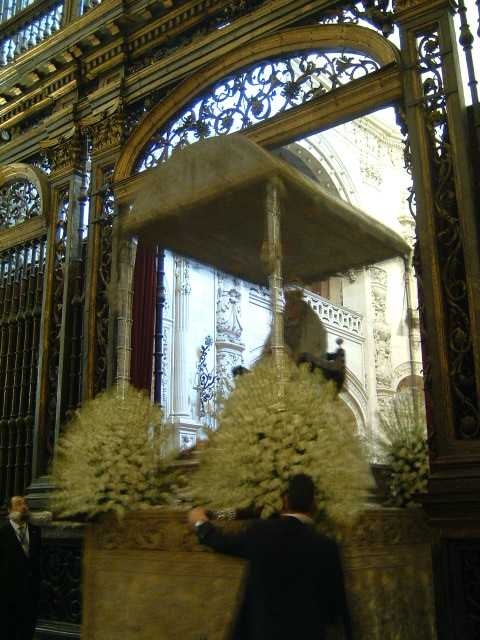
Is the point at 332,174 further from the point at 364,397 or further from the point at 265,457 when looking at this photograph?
the point at 265,457

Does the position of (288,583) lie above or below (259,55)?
below

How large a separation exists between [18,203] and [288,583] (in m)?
6.17

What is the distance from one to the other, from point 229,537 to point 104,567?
145cm

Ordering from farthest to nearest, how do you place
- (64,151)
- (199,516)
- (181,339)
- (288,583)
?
(181,339) < (64,151) < (199,516) < (288,583)

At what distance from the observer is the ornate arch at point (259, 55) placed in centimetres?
503

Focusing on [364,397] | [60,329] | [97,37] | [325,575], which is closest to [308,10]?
[97,37]

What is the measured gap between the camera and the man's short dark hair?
2.89 metres

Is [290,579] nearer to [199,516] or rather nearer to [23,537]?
[199,516]

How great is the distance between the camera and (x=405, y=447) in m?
4.32

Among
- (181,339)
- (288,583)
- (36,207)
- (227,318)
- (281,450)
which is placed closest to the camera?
(288,583)

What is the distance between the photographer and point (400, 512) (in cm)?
381

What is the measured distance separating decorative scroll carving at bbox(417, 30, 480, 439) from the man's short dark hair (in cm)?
134

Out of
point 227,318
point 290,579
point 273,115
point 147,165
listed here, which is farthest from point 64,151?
point 290,579

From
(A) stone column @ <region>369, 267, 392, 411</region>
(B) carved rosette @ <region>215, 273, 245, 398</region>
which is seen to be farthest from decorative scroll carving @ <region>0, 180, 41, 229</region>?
(A) stone column @ <region>369, 267, 392, 411</region>
